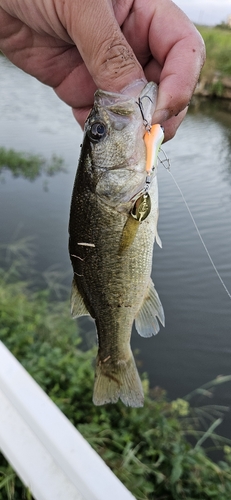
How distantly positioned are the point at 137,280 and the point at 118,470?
148cm

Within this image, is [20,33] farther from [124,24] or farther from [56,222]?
[56,222]

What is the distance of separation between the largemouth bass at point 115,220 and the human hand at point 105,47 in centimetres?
10

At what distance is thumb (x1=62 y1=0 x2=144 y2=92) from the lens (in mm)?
1597

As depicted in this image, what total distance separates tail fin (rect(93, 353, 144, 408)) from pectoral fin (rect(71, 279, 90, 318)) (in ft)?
0.80

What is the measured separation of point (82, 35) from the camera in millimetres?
1675

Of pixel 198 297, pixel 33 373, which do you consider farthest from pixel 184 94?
pixel 198 297

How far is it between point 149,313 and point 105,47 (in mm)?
1011

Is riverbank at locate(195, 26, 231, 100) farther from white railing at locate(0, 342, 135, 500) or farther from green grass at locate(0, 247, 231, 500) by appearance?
→ white railing at locate(0, 342, 135, 500)

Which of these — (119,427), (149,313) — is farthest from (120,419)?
(149,313)

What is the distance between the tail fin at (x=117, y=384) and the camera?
71.7 inches

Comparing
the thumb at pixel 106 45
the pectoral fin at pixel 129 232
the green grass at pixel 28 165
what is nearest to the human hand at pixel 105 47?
the thumb at pixel 106 45

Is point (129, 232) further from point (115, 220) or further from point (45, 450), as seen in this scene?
point (45, 450)

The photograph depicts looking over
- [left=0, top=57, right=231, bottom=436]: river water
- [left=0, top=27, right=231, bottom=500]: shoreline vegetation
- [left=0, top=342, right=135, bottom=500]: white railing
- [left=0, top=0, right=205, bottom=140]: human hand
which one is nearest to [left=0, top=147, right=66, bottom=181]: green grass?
[left=0, top=57, right=231, bottom=436]: river water

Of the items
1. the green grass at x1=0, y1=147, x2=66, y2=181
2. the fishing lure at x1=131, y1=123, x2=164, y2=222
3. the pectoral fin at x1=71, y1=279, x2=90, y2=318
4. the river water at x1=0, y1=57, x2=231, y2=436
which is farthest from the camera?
the green grass at x1=0, y1=147, x2=66, y2=181
